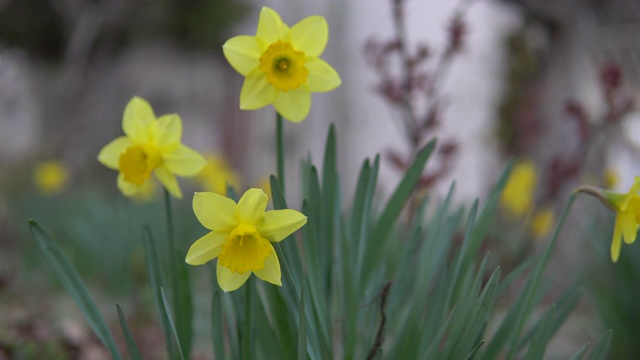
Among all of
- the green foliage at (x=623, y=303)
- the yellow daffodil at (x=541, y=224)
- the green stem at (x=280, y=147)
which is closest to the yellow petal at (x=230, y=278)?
the green stem at (x=280, y=147)

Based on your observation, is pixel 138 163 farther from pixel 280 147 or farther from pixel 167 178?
pixel 280 147

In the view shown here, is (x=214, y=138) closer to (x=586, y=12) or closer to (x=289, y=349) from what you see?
(x=586, y=12)

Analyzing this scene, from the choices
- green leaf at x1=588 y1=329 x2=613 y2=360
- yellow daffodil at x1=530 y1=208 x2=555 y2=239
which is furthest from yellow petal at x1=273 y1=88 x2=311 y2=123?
yellow daffodil at x1=530 y1=208 x2=555 y2=239

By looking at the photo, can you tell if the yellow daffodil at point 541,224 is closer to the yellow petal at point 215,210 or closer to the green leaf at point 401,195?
the green leaf at point 401,195

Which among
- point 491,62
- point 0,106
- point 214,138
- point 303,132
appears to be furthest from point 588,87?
point 0,106

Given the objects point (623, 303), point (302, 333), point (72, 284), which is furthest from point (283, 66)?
point (623, 303)

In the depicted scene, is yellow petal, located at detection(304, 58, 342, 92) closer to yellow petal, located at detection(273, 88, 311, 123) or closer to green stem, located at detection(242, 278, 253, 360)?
yellow petal, located at detection(273, 88, 311, 123)
